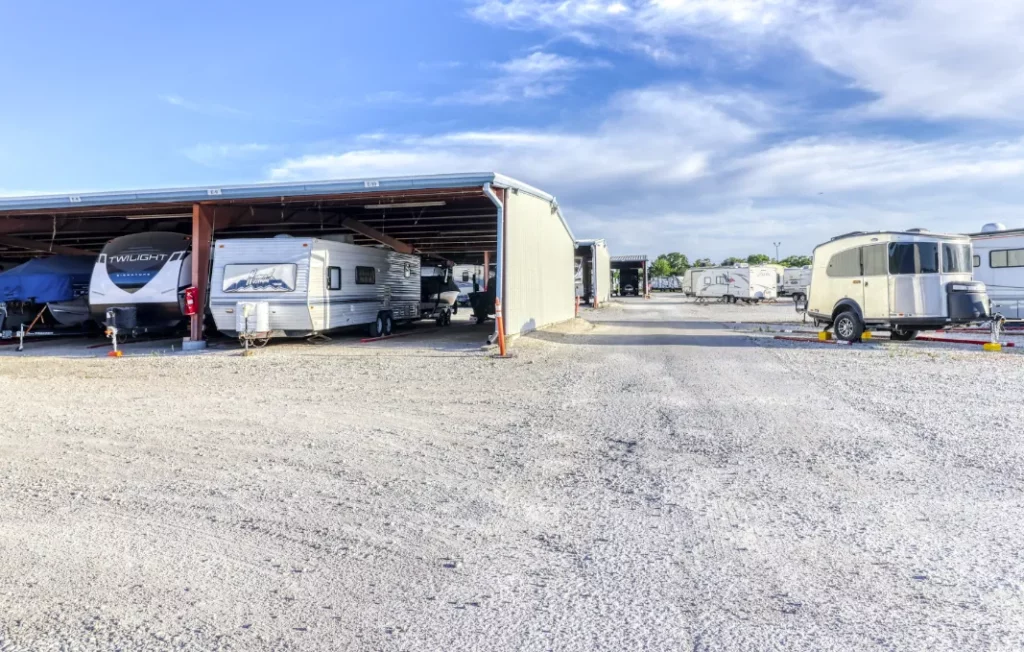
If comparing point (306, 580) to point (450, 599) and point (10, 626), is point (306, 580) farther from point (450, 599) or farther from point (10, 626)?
point (10, 626)

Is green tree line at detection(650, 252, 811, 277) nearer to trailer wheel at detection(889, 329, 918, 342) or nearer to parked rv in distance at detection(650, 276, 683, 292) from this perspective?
parked rv in distance at detection(650, 276, 683, 292)

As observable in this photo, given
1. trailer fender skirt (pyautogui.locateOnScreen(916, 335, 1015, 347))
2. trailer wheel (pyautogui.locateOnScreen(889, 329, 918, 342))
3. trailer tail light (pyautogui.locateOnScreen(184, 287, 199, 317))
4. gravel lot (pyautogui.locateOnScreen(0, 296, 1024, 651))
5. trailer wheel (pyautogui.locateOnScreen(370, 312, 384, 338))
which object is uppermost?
trailer tail light (pyautogui.locateOnScreen(184, 287, 199, 317))

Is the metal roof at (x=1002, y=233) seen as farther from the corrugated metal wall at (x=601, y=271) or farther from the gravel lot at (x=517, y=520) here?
the corrugated metal wall at (x=601, y=271)

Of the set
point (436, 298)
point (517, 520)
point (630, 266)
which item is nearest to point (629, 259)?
point (630, 266)

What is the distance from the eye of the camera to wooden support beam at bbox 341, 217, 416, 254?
20484mm

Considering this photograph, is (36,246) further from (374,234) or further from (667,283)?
(667,283)

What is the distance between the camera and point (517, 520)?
14.6 feet

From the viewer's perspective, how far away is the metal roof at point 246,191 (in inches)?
578

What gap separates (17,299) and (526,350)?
13.7m

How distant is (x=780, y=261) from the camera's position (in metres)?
104

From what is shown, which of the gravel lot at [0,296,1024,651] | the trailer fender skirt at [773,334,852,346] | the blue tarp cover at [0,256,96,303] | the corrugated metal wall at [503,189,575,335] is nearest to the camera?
the gravel lot at [0,296,1024,651]

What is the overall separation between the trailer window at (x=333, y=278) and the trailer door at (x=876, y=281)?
12.2 metres

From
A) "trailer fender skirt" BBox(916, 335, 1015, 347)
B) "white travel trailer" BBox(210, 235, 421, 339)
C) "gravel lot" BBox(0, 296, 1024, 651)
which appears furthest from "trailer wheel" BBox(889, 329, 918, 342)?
"white travel trailer" BBox(210, 235, 421, 339)

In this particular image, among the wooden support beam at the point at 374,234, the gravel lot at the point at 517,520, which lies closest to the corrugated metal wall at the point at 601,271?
the wooden support beam at the point at 374,234
